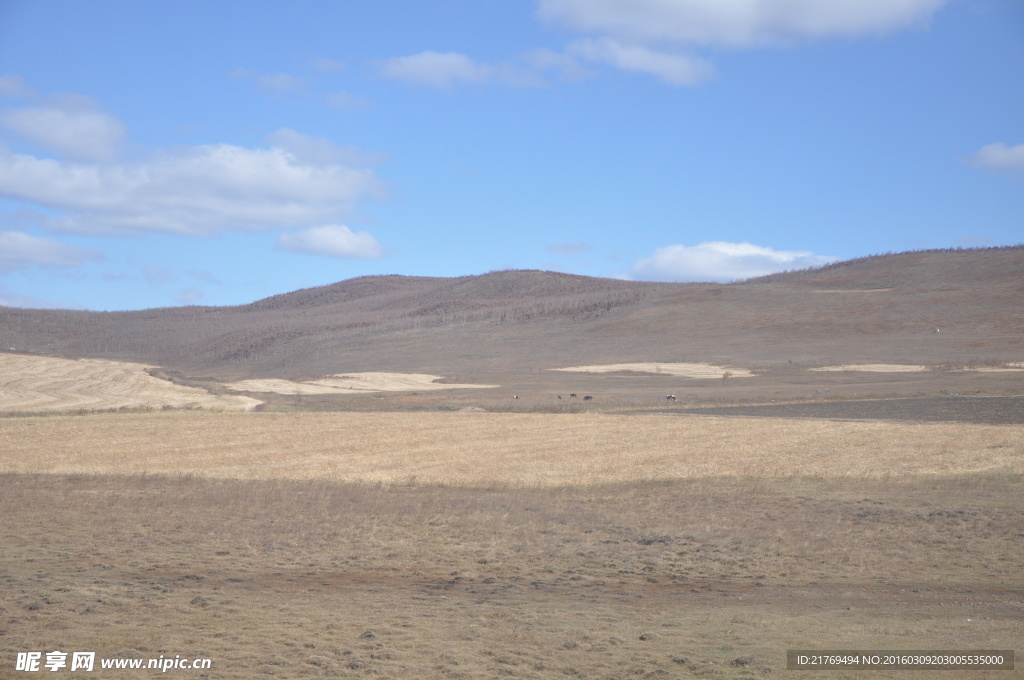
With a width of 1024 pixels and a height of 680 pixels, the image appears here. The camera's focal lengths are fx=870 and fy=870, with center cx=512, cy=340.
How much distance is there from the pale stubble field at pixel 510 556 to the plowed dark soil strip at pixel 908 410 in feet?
25.7

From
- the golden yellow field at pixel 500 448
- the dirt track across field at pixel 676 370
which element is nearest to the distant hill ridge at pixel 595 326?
the dirt track across field at pixel 676 370

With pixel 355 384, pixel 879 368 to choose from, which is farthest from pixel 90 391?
pixel 879 368

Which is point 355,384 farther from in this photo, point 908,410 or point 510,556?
point 510,556

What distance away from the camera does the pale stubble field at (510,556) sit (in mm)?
9297

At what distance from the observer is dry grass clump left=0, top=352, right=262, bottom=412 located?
149ft

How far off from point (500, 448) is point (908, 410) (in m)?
21.3

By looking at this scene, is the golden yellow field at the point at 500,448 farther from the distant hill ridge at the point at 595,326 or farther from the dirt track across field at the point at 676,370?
the distant hill ridge at the point at 595,326

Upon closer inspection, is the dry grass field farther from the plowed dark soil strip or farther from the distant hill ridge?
the distant hill ridge

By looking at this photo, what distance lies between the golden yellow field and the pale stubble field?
8.3 inches

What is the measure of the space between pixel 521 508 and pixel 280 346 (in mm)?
104178

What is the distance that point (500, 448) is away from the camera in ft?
96.8

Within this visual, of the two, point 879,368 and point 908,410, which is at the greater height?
point 879,368

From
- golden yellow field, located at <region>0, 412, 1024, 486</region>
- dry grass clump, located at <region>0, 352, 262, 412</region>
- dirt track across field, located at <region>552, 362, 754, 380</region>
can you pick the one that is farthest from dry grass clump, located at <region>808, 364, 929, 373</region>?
dry grass clump, located at <region>0, 352, 262, 412</region>

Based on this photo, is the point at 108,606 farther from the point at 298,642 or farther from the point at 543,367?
the point at 543,367
